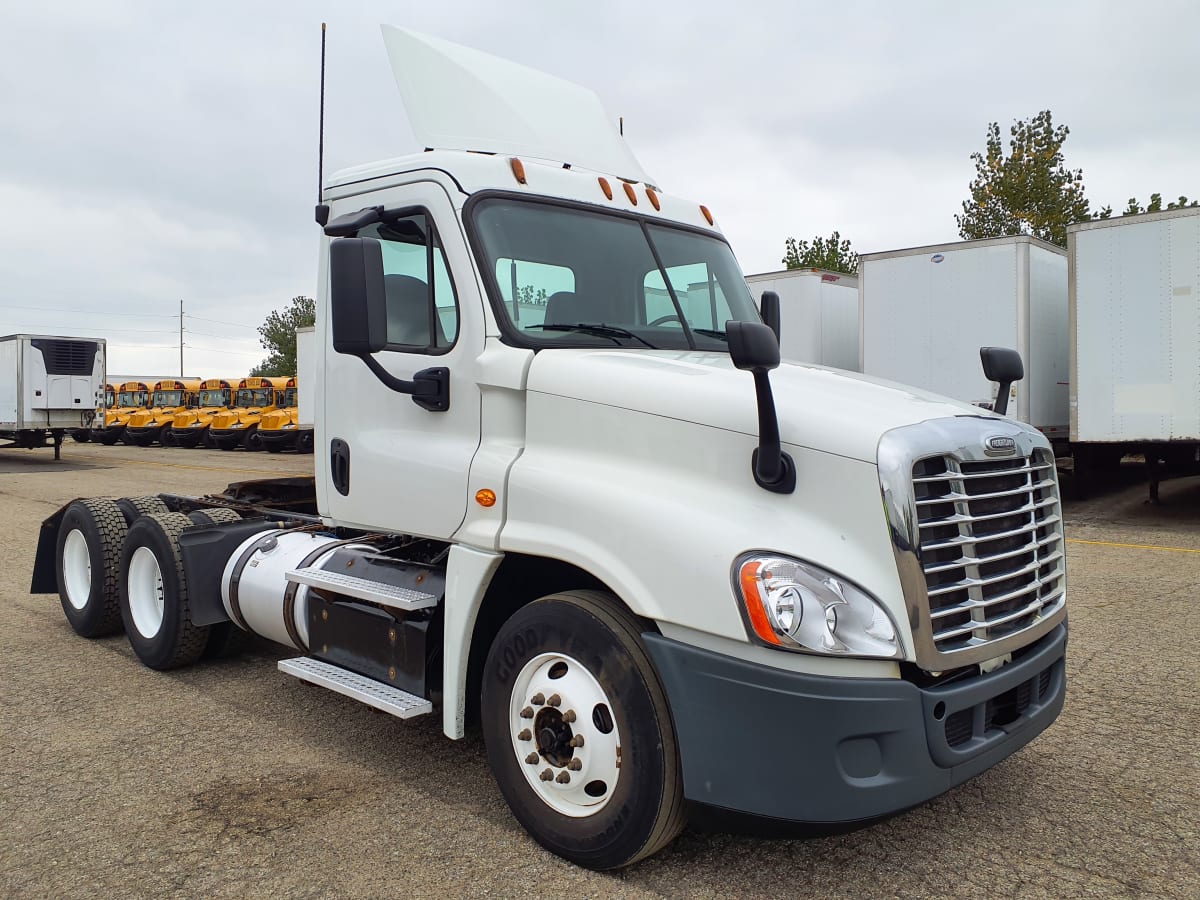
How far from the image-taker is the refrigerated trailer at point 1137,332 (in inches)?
449

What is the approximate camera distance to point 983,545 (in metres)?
3.07

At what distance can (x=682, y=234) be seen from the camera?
4.43 meters

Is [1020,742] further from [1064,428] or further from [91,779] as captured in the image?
[1064,428]

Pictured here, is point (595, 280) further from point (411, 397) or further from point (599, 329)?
point (411, 397)

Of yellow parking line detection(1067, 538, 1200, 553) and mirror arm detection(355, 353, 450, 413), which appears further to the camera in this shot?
yellow parking line detection(1067, 538, 1200, 553)

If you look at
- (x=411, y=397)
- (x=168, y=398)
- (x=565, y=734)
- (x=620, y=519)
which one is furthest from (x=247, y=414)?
(x=620, y=519)

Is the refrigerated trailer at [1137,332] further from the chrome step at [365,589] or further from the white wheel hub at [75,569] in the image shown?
the white wheel hub at [75,569]

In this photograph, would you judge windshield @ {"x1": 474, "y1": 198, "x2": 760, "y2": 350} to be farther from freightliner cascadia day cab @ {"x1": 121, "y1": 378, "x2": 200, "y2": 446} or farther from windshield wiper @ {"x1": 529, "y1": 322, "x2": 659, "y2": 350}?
freightliner cascadia day cab @ {"x1": 121, "y1": 378, "x2": 200, "y2": 446}

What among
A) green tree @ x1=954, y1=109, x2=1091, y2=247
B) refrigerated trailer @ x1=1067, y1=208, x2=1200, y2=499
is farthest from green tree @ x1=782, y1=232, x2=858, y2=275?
refrigerated trailer @ x1=1067, y1=208, x2=1200, y2=499

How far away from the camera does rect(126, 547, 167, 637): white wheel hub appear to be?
5719mm

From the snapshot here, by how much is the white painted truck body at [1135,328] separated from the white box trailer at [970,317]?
2.20 ft

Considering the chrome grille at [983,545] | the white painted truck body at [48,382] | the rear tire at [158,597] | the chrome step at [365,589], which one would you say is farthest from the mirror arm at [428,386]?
the white painted truck body at [48,382]

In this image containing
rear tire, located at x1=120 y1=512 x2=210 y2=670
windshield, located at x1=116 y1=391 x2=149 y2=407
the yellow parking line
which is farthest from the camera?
windshield, located at x1=116 y1=391 x2=149 y2=407

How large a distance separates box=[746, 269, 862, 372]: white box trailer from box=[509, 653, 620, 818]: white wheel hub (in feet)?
41.6
